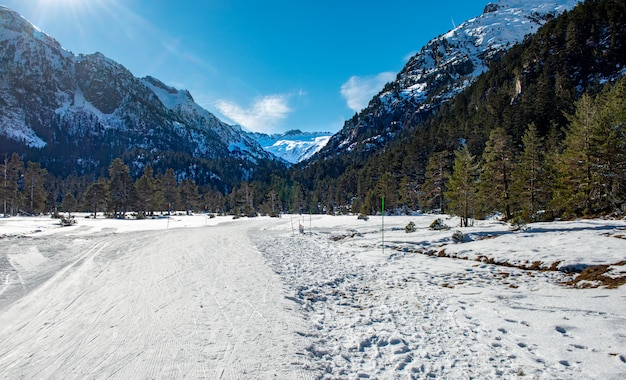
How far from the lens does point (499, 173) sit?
93.3 feet

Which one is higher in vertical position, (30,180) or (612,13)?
(612,13)

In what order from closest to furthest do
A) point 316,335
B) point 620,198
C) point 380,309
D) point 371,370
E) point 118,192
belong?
point 371,370 → point 316,335 → point 380,309 → point 620,198 → point 118,192

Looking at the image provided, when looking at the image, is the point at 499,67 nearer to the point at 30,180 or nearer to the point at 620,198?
the point at 620,198

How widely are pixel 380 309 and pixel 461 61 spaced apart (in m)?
219

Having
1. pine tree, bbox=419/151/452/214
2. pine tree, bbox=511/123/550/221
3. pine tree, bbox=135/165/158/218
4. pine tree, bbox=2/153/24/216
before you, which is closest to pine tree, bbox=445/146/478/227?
pine tree, bbox=511/123/550/221

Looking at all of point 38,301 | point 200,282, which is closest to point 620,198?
point 200,282

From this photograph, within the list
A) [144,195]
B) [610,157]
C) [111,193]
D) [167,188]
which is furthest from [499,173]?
[167,188]

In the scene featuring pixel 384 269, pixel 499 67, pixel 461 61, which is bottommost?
pixel 384 269

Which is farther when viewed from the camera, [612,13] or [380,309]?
[612,13]

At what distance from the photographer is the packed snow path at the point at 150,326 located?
4340 millimetres

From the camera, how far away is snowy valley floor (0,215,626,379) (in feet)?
14.5

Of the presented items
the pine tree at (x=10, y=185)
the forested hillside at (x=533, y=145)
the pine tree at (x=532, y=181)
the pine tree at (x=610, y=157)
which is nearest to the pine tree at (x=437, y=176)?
the forested hillside at (x=533, y=145)

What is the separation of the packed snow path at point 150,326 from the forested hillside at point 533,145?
945 inches

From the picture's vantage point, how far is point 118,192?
5762 centimetres
